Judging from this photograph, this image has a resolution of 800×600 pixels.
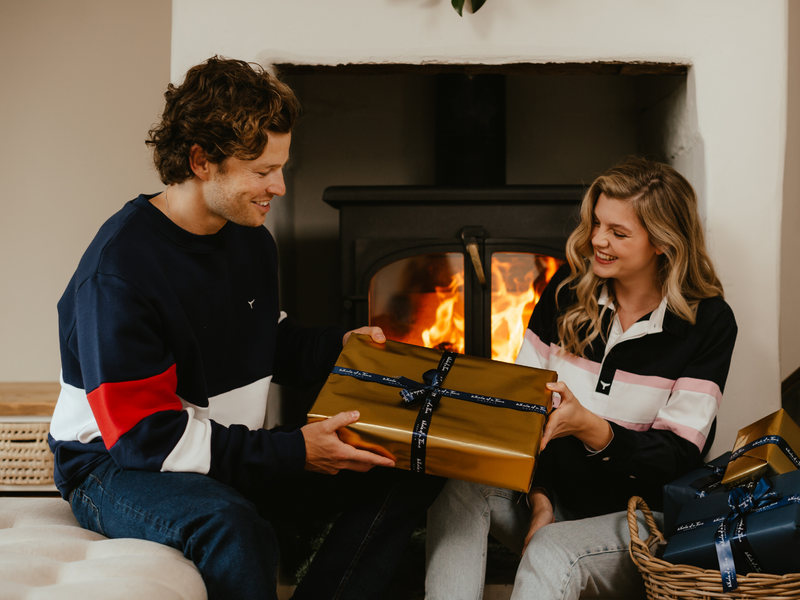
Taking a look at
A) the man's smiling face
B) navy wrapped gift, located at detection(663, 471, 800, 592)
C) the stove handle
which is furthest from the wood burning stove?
navy wrapped gift, located at detection(663, 471, 800, 592)

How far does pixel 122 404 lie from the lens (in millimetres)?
1037

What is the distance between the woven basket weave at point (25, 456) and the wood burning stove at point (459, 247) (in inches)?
36.9

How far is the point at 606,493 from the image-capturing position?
1386mm

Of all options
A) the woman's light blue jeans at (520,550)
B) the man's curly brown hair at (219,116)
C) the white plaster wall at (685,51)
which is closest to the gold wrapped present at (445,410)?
the woman's light blue jeans at (520,550)

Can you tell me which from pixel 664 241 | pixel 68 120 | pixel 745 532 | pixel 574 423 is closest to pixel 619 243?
pixel 664 241

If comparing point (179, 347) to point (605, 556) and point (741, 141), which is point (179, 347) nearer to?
point (605, 556)

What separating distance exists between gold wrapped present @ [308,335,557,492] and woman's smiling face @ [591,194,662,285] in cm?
36

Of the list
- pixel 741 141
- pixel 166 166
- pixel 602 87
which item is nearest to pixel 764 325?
pixel 741 141

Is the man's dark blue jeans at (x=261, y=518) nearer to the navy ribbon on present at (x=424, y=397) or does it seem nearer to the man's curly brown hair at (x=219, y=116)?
the navy ribbon on present at (x=424, y=397)

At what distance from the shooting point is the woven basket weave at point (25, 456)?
1759 millimetres

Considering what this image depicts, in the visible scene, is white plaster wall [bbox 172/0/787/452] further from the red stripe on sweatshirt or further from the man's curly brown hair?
the red stripe on sweatshirt

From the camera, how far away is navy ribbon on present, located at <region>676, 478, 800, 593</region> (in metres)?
0.96

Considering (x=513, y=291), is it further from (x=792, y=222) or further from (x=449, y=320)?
(x=792, y=222)

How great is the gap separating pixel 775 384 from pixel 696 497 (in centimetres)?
71
